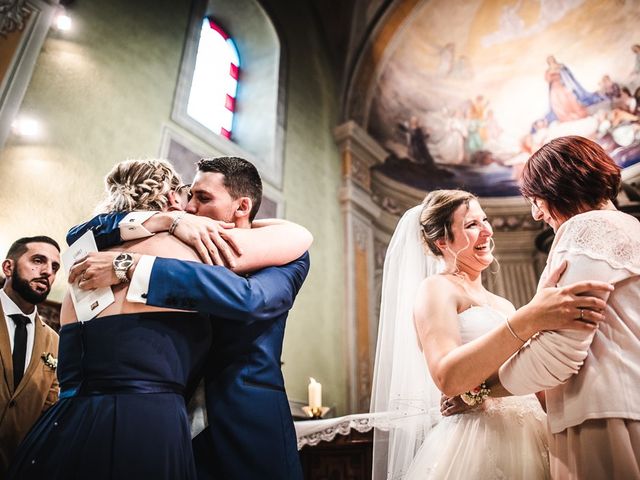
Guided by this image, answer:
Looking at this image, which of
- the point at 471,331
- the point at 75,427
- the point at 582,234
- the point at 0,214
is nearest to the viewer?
the point at 75,427

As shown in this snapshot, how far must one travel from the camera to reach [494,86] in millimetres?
10008

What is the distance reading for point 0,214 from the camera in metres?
3.46

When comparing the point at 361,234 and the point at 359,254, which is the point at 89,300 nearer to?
the point at 359,254

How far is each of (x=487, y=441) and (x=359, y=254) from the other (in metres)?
6.05

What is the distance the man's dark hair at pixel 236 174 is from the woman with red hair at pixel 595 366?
41.0 inches

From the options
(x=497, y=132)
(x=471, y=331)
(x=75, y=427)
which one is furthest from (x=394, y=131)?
(x=75, y=427)

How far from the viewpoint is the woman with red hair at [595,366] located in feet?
3.99

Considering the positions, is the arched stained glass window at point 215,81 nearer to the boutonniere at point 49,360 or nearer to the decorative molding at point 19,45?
the decorative molding at point 19,45

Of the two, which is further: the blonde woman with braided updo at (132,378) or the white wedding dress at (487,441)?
the white wedding dress at (487,441)

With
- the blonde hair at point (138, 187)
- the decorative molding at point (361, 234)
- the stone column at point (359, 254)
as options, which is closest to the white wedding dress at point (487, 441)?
the blonde hair at point (138, 187)

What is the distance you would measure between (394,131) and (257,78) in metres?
3.18

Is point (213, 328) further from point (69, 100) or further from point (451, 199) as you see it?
point (69, 100)

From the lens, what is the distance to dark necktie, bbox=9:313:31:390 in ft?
8.51

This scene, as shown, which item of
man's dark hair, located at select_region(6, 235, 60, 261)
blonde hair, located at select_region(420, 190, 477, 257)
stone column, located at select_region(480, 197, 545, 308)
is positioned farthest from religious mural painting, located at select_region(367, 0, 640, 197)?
blonde hair, located at select_region(420, 190, 477, 257)
